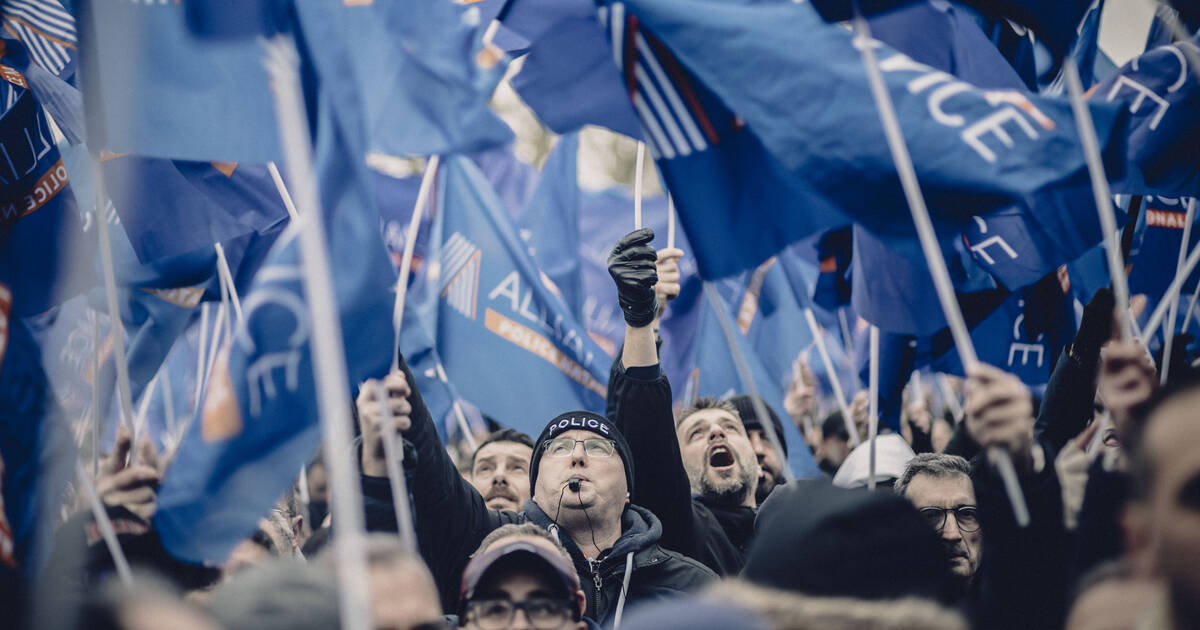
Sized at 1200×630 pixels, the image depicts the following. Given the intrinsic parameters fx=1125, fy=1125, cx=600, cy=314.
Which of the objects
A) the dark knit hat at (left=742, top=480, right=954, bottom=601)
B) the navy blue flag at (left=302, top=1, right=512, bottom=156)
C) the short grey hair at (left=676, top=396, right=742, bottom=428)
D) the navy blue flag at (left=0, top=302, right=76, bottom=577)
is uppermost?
the navy blue flag at (left=302, top=1, right=512, bottom=156)

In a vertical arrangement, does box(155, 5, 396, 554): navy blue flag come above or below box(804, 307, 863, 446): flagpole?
above

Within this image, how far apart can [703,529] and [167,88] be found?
2.50 meters

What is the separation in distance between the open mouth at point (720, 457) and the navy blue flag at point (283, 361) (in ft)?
7.22

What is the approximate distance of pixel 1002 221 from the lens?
13.4 ft

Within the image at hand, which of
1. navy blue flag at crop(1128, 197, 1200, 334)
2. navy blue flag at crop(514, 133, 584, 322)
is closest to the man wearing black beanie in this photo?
navy blue flag at crop(1128, 197, 1200, 334)

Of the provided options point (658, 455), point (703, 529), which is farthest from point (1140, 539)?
point (703, 529)

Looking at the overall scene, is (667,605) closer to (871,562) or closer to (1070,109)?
(871,562)

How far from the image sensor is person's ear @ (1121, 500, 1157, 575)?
72.6 inches

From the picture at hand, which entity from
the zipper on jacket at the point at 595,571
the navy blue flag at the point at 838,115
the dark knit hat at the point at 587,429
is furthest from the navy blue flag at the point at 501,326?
the navy blue flag at the point at 838,115

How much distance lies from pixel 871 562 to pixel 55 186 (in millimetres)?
3261

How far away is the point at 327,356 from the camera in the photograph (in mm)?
2332

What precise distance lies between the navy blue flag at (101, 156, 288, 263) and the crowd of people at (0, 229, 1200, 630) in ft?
3.14

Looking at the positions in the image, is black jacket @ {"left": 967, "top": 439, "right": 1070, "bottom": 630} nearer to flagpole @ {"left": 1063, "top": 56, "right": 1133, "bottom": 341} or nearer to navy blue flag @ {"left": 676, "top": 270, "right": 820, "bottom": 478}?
flagpole @ {"left": 1063, "top": 56, "right": 1133, "bottom": 341}

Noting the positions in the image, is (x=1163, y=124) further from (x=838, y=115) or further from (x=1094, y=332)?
(x=838, y=115)
